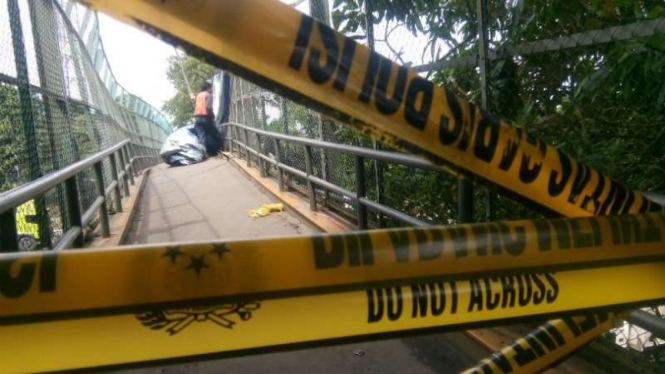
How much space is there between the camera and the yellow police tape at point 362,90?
1.04 meters

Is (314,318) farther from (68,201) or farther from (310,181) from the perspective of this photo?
(310,181)

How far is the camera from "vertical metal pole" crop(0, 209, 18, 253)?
2.09 metres

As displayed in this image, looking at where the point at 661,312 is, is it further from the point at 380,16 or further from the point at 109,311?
the point at 380,16

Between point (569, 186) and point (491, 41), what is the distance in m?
1.92

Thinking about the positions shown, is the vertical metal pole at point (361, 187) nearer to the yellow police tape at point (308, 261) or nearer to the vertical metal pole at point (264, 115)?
the yellow police tape at point (308, 261)

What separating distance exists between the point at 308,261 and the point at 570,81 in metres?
2.22

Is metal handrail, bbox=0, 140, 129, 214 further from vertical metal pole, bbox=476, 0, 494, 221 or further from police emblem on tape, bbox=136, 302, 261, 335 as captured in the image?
vertical metal pole, bbox=476, 0, 494, 221

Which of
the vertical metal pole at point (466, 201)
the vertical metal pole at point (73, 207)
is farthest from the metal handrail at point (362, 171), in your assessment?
the vertical metal pole at point (73, 207)

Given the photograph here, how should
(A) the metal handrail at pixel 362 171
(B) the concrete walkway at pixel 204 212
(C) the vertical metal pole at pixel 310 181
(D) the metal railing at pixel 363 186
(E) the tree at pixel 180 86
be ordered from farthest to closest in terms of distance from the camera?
(E) the tree at pixel 180 86 < (C) the vertical metal pole at pixel 310 181 < (B) the concrete walkway at pixel 204 212 < (A) the metal handrail at pixel 362 171 < (D) the metal railing at pixel 363 186

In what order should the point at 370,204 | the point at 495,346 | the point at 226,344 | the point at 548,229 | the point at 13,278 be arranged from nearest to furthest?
the point at 13,278, the point at 226,344, the point at 548,229, the point at 495,346, the point at 370,204

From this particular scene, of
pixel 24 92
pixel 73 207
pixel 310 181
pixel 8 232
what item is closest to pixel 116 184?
pixel 310 181

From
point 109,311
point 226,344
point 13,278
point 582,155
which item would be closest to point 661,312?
point 582,155

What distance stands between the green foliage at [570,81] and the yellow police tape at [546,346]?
36.6 inches

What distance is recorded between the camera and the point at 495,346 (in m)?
2.67
